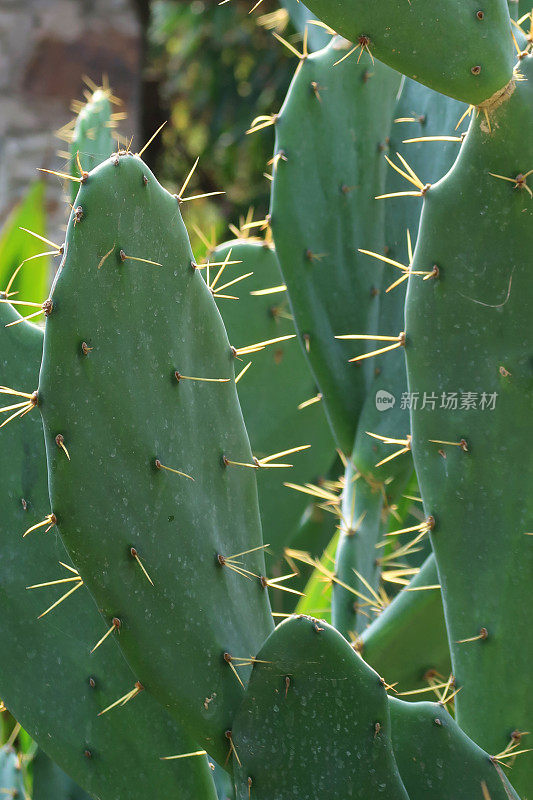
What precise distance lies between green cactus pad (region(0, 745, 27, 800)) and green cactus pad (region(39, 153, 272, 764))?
1.71ft

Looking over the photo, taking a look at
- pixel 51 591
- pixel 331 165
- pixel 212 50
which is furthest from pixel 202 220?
pixel 51 591

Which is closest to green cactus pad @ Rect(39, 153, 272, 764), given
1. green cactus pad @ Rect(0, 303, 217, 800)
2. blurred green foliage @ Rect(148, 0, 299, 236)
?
green cactus pad @ Rect(0, 303, 217, 800)

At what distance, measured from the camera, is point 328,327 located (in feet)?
3.91

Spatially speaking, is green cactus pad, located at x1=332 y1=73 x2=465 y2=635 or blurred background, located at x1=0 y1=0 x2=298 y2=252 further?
blurred background, located at x1=0 y1=0 x2=298 y2=252

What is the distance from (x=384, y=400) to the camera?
46.0 inches

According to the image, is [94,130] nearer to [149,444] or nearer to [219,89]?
[149,444]

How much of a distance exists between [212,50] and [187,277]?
3816 mm

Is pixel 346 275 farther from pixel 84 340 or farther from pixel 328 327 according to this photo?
pixel 84 340

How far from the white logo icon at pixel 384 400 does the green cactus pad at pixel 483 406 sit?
32 centimetres

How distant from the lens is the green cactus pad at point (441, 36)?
73 centimetres

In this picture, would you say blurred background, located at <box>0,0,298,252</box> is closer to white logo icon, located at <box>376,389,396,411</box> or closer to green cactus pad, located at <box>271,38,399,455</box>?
green cactus pad, located at <box>271,38,399,455</box>

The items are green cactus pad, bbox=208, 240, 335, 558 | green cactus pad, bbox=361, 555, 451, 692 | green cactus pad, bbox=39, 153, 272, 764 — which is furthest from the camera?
green cactus pad, bbox=208, 240, 335, 558

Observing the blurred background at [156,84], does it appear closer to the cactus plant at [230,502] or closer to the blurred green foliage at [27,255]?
the blurred green foliage at [27,255]

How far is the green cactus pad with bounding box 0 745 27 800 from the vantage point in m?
1.18
